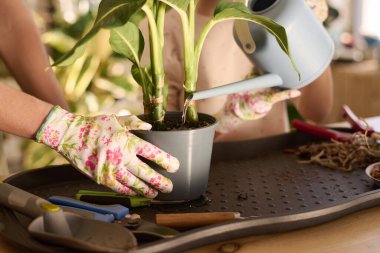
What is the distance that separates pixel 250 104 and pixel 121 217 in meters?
0.44

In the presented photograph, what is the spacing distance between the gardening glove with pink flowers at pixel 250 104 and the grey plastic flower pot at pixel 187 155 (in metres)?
0.24

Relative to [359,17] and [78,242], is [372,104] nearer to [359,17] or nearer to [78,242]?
[359,17]

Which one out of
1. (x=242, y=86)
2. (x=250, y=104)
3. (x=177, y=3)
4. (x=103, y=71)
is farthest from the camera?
(x=103, y=71)

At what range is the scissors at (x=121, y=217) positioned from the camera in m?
0.60

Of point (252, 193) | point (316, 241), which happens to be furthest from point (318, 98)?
point (316, 241)

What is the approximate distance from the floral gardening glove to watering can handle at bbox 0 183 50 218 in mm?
80

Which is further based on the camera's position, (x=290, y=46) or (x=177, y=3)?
(x=290, y=46)

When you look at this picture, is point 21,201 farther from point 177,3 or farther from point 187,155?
point 177,3

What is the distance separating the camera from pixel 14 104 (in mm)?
731

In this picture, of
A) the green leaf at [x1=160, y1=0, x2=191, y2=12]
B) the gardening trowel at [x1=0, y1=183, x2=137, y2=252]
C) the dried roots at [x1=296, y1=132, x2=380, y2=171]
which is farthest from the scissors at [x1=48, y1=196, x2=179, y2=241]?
the dried roots at [x1=296, y1=132, x2=380, y2=171]

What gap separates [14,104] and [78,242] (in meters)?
0.28

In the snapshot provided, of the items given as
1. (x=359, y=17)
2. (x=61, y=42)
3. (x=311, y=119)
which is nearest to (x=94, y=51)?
(x=61, y=42)

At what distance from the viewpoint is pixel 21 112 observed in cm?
73

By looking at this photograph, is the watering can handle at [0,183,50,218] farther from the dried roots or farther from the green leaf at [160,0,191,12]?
the dried roots
